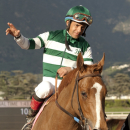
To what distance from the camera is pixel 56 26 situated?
5792 inches

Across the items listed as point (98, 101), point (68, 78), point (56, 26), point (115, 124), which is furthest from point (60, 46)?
point (56, 26)

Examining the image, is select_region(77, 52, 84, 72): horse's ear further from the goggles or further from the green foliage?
the green foliage

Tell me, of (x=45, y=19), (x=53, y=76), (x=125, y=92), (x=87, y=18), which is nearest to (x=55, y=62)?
(x=53, y=76)

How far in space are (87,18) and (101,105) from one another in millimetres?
1249

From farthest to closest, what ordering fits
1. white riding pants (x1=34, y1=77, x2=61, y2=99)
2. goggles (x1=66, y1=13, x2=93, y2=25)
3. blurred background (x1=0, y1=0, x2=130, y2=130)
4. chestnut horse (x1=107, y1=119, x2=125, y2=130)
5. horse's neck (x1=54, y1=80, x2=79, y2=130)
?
blurred background (x1=0, y1=0, x2=130, y2=130) < chestnut horse (x1=107, y1=119, x2=125, y2=130) < goggles (x1=66, y1=13, x2=93, y2=25) < white riding pants (x1=34, y1=77, x2=61, y2=99) < horse's neck (x1=54, y1=80, x2=79, y2=130)

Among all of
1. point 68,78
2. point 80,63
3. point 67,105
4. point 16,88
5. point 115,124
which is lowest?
point 16,88

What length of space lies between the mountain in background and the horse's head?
382ft

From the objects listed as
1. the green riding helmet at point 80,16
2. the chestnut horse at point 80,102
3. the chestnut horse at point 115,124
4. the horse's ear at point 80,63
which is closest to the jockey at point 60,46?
the green riding helmet at point 80,16

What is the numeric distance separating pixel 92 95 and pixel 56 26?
146861 mm

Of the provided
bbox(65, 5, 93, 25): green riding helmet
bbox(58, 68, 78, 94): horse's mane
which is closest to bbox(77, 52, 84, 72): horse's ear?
bbox(58, 68, 78, 94): horse's mane

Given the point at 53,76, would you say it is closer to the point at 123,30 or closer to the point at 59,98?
the point at 59,98

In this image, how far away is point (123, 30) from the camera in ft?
493

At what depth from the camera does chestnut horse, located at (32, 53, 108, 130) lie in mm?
2031

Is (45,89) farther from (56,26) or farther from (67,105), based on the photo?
(56,26)
